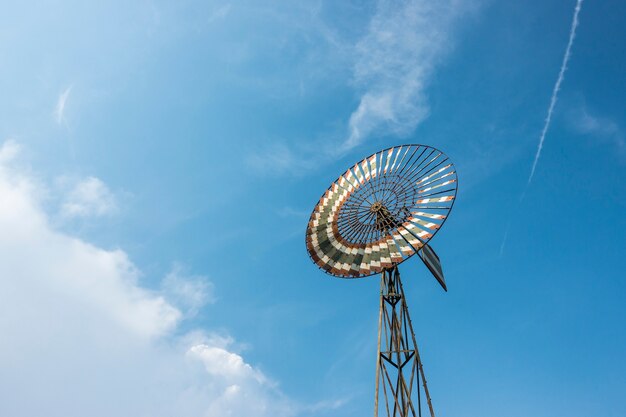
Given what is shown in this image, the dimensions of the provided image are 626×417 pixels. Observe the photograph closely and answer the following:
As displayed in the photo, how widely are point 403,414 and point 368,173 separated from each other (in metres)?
16.0

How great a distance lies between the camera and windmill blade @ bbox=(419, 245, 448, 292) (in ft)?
86.4

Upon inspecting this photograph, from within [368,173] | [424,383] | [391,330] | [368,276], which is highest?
[368,173]

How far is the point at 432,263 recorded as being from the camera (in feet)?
90.2

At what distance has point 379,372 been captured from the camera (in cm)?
2325

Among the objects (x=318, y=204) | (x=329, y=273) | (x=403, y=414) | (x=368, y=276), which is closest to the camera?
(x=403, y=414)

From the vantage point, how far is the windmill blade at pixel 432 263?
2634cm

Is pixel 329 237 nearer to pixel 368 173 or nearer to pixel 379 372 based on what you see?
pixel 368 173

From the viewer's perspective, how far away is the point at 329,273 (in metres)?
27.1

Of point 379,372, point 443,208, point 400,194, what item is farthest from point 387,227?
point 379,372

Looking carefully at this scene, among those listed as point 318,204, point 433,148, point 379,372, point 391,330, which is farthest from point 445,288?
point 318,204

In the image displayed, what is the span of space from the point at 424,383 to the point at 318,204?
15.0 m

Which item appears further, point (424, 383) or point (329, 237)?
point (329, 237)

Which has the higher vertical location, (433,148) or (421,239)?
(433,148)

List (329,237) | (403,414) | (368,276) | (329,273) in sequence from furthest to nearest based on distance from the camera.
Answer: (329,237) → (329,273) → (368,276) → (403,414)
